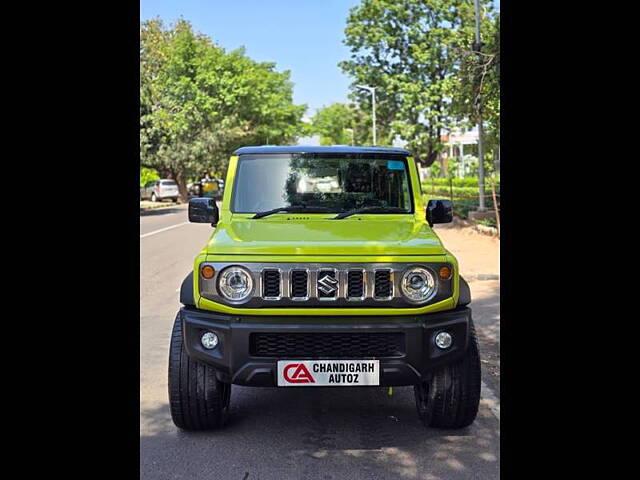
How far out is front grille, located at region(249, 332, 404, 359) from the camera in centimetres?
435

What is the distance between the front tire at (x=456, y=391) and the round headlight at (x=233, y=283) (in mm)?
1320

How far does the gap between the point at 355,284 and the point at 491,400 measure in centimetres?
183

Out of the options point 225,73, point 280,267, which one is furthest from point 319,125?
point 280,267

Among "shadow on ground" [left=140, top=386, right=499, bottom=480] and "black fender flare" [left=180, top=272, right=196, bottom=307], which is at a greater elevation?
"black fender flare" [left=180, top=272, right=196, bottom=307]

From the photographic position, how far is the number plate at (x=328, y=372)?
4.32 meters

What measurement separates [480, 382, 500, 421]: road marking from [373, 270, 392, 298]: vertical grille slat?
56.0 inches

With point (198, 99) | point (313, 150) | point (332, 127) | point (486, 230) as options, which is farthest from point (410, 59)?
point (332, 127)

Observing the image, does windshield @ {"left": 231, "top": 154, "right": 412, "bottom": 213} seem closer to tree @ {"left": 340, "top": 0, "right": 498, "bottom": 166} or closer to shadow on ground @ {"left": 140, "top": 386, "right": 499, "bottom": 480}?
shadow on ground @ {"left": 140, "top": 386, "right": 499, "bottom": 480}

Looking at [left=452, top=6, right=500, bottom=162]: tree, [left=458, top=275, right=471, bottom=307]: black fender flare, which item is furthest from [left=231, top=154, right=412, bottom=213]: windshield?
[left=452, top=6, right=500, bottom=162]: tree

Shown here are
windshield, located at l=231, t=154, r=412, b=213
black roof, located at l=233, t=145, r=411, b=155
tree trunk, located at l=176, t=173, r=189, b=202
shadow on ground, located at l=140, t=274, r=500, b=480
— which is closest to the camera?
shadow on ground, located at l=140, t=274, r=500, b=480
